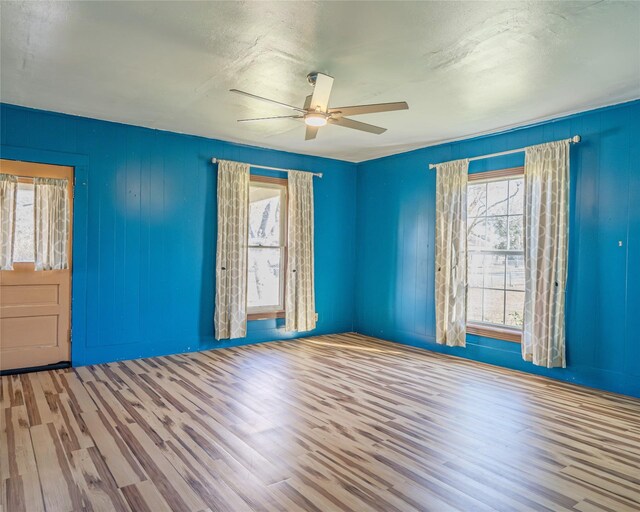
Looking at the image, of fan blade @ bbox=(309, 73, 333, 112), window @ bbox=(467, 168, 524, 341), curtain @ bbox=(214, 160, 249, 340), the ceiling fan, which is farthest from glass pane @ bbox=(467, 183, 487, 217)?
curtain @ bbox=(214, 160, 249, 340)

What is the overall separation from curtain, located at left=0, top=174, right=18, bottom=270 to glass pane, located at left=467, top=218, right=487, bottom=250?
16.5ft

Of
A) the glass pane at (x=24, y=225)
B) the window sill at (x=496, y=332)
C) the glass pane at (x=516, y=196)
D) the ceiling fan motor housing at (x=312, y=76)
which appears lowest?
the window sill at (x=496, y=332)

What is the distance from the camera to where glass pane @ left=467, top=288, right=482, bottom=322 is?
17.3ft

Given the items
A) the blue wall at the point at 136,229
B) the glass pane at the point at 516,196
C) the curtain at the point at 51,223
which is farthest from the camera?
the glass pane at the point at 516,196

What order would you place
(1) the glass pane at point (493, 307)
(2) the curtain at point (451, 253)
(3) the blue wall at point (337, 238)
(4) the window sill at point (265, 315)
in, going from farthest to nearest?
(4) the window sill at point (265, 315)
(2) the curtain at point (451, 253)
(1) the glass pane at point (493, 307)
(3) the blue wall at point (337, 238)

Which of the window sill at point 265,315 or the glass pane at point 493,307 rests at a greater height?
the glass pane at point 493,307

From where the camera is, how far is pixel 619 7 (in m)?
2.42

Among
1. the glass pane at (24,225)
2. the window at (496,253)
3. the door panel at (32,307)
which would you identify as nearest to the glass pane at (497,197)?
the window at (496,253)

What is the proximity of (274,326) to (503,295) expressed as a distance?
3040mm

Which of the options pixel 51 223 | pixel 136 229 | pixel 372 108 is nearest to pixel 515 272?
pixel 372 108

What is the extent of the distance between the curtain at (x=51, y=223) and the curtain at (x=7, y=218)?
185 millimetres

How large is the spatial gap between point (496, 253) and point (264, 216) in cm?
311

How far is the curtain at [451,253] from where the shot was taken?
17.2 ft

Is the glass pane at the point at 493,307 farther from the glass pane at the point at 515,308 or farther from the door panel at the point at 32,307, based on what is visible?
the door panel at the point at 32,307
